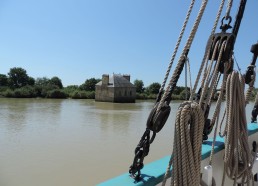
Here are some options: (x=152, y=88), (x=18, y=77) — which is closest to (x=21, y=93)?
(x=18, y=77)

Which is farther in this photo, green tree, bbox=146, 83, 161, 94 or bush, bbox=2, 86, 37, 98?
green tree, bbox=146, 83, 161, 94

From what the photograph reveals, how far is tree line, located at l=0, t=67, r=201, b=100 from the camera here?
51.0 meters

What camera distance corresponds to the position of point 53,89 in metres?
53.2

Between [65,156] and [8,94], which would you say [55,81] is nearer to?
[8,94]

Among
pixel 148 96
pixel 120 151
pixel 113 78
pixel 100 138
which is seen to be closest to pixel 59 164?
pixel 120 151

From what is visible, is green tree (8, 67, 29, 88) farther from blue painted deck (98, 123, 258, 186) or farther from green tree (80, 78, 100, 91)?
blue painted deck (98, 123, 258, 186)

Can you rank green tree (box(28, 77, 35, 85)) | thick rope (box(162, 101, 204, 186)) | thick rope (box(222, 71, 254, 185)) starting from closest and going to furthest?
thick rope (box(162, 101, 204, 186))
thick rope (box(222, 71, 254, 185))
green tree (box(28, 77, 35, 85))

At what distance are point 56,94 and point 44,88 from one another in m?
2.62

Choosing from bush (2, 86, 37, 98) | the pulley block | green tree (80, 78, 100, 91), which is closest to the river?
the pulley block

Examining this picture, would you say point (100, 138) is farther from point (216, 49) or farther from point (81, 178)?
point (216, 49)

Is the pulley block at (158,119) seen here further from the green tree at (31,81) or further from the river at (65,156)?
the green tree at (31,81)

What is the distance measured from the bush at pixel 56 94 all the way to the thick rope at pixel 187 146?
173 feet

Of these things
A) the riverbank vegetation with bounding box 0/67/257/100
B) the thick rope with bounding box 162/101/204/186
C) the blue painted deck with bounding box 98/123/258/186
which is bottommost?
the blue painted deck with bounding box 98/123/258/186

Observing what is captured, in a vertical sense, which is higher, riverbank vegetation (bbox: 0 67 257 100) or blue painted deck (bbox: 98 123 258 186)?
riverbank vegetation (bbox: 0 67 257 100)
